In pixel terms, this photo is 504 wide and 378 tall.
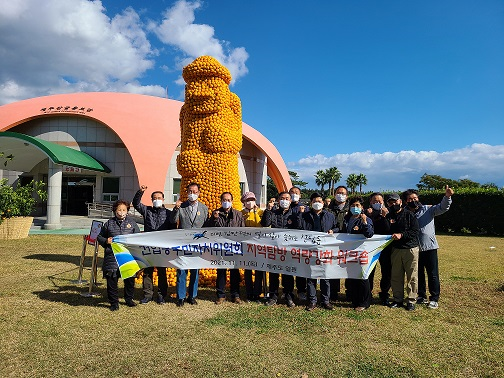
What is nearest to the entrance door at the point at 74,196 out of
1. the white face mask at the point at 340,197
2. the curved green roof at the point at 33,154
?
the curved green roof at the point at 33,154

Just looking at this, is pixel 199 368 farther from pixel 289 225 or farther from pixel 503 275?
pixel 503 275

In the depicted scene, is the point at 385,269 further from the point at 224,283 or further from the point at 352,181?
the point at 352,181

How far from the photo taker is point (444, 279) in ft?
22.7

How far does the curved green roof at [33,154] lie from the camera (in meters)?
15.0

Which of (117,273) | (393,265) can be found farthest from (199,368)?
(393,265)

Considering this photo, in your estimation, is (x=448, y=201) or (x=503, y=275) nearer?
(x=448, y=201)

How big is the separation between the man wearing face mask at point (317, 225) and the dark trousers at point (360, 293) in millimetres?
378

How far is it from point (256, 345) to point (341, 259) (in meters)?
1.83

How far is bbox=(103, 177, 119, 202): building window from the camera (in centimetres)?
2191

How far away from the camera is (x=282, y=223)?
5332mm

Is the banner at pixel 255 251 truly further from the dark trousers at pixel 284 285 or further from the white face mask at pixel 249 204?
the white face mask at pixel 249 204

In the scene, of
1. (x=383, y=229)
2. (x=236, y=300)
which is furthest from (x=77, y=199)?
(x=383, y=229)

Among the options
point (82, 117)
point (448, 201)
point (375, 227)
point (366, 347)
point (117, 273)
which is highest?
point (82, 117)

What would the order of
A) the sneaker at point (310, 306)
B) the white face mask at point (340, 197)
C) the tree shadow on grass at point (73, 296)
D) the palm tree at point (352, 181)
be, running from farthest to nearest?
the palm tree at point (352, 181) → the white face mask at point (340, 197) → the tree shadow on grass at point (73, 296) → the sneaker at point (310, 306)
